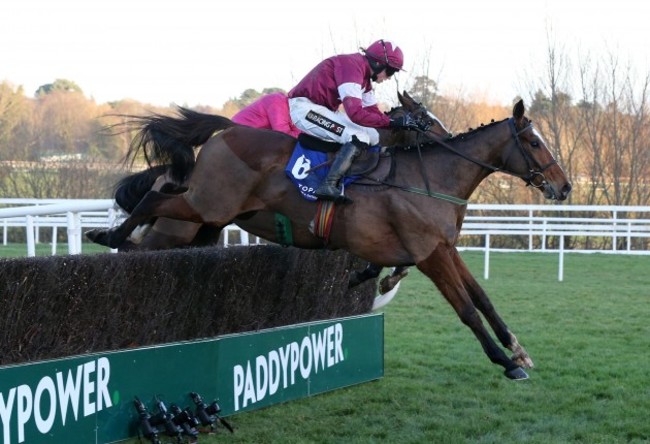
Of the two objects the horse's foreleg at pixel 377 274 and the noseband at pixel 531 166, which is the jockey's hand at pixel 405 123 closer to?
the noseband at pixel 531 166

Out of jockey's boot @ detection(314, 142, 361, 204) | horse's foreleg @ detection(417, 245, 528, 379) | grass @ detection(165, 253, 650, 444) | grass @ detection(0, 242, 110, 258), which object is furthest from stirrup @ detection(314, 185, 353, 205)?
grass @ detection(0, 242, 110, 258)

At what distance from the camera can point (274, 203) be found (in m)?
5.42

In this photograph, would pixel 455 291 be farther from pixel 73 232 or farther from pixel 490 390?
pixel 73 232

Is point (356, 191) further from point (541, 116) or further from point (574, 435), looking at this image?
point (541, 116)

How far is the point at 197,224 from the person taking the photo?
19.2 feet

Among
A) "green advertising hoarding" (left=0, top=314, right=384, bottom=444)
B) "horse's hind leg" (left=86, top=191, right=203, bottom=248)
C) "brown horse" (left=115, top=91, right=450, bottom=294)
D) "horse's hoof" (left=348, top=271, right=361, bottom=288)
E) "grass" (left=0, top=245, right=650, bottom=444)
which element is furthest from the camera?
"horse's hoof" (left=348, top=271, right=361, bottom=288)

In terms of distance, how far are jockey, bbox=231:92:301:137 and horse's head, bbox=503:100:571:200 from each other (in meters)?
1.58

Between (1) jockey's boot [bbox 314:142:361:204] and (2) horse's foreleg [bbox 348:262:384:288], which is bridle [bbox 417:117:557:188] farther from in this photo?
(2) horse's foreleg [bbox 348:262:384:288]

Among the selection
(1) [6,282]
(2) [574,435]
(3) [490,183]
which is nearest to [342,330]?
(2) [574,435]

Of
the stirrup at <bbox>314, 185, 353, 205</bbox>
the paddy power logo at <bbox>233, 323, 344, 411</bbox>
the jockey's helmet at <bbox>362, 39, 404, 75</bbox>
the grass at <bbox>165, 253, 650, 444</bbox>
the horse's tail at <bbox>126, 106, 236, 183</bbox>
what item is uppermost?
the jockey's helmet at <bbox>362, 39, 404, 75</bbox>

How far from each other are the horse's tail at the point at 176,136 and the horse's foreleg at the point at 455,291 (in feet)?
4.93

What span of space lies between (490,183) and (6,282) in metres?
18.1

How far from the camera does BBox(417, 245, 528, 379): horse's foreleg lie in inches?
201

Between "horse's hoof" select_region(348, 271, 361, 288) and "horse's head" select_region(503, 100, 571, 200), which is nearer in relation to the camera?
"horse's head" select_region(503, 100, 571, 200)
